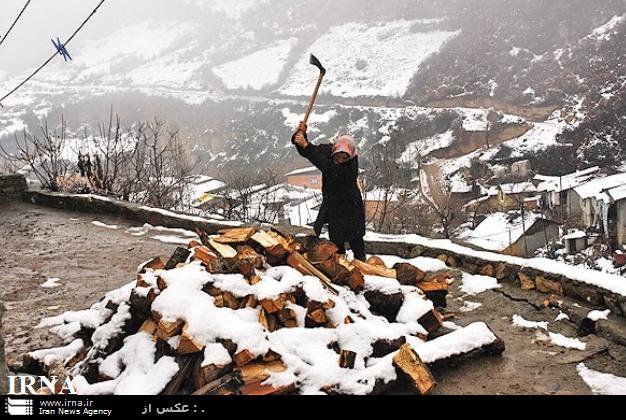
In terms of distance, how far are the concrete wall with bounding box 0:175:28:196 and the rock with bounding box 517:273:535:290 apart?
795 cm

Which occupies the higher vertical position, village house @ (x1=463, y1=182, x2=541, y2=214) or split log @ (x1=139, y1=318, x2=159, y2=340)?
split log @ (x1=139, y1=318, x2=159, y2=340)

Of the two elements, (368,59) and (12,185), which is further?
(368,59)

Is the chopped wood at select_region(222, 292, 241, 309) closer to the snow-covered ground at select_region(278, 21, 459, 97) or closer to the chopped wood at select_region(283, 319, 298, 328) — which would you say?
the chopped wood at select_region(283, 319, 298, 328)

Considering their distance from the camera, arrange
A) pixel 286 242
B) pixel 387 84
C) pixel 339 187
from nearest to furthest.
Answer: pixel 286 242, pixel 339 187, pixel 387 84

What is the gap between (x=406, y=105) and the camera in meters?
45.7

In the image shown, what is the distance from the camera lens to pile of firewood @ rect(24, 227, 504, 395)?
8.89ft

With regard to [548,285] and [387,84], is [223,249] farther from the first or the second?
[387,84]

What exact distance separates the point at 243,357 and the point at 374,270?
1504 mm

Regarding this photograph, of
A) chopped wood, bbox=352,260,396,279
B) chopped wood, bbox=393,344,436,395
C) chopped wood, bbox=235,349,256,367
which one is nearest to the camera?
chopped wood, bbox=235,349,256,367

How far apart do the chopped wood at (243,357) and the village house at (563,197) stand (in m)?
24.5

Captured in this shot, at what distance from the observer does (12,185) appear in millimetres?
8883

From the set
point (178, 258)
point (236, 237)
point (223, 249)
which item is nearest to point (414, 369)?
point (223, 249)

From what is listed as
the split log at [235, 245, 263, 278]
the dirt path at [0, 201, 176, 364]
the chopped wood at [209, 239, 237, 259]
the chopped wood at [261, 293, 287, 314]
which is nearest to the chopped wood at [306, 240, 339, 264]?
the split log at [235, 245, 263, 278]

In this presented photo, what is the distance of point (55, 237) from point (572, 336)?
598cm
